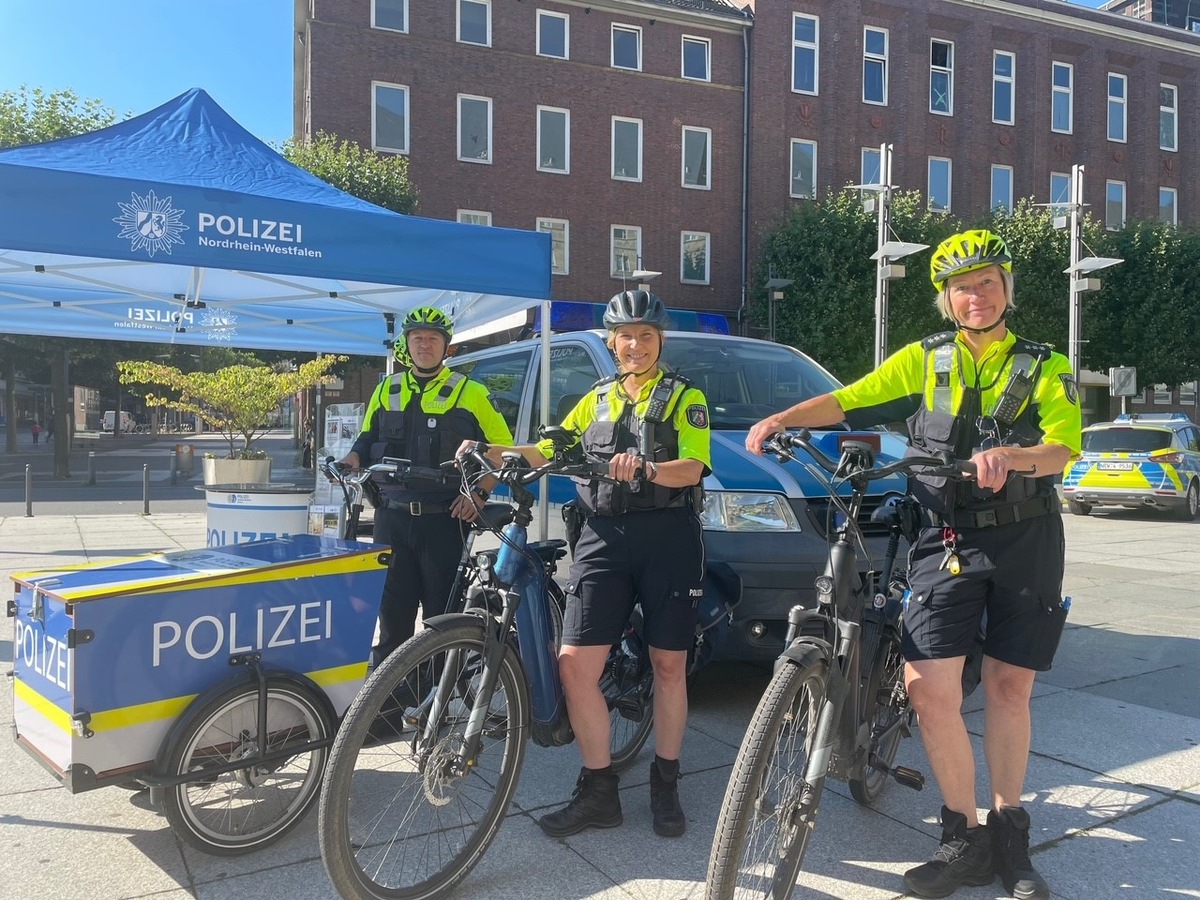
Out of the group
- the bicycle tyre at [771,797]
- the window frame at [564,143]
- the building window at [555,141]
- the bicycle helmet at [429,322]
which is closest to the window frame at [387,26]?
the window frame at [564,143]

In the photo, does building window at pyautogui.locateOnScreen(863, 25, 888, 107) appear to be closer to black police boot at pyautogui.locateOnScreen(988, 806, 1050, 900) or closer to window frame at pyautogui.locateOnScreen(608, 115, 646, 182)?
window frame at pyautogui.locateOnScreen(608, 115, 646, 182)

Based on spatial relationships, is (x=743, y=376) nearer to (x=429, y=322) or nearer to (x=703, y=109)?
(x=429, y=322)

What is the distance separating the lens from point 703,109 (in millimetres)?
27781

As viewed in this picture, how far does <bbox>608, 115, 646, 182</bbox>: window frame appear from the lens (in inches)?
1061

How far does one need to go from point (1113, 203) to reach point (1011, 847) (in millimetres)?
35977

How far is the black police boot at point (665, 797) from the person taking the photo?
3.30 meters

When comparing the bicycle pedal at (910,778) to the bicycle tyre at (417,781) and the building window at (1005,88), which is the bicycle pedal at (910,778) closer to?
the bicycle tyre at (417,781)

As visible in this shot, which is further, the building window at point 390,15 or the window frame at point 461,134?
the window frame at point 461,134

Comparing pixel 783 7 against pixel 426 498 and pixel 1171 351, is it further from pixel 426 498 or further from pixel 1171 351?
pixel 426 498

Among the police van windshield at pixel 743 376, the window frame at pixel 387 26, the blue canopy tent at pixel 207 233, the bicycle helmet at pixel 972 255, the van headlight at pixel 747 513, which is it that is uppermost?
the window frame at pixel 387 26

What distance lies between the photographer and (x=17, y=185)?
4145 millimetres

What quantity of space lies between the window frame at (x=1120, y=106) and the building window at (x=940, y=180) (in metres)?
7.26

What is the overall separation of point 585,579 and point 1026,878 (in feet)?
5.44

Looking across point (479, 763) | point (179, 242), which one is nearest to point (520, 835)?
point (479, 763)
